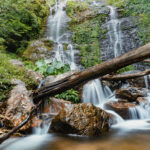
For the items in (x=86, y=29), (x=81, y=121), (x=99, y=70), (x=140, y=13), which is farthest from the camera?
(x=86, y=29)

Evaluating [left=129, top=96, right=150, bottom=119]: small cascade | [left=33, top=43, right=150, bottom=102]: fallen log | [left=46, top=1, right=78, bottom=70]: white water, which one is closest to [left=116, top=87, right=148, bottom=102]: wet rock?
[left=129, top=96, right=150, bottom=119]: small cascade

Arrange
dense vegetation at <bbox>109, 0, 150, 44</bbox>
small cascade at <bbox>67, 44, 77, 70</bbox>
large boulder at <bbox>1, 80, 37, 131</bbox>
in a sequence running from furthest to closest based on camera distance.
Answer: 1. dense vegetation at <bbox>109, 0, 150, 44</bbox>
2. small cascade at <bbox>67, 44, 77, 70</bbox>
3. large boulder at <bbox>1, 80, 37, 131</bbox>

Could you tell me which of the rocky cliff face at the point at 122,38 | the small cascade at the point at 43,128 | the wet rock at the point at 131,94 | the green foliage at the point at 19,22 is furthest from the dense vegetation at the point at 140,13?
the small cascade at the point at 43,128

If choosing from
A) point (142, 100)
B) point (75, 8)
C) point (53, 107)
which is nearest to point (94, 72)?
point (53, 107)

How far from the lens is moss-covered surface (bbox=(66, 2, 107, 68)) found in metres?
12.6

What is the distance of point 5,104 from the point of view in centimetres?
389

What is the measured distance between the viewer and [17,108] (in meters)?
3.60

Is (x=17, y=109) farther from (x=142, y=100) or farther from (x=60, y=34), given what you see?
(x=60, y=34)

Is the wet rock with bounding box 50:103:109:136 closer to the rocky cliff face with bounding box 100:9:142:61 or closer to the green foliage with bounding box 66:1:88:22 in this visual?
the rocky cliff face with bounding box 100:9:142:61

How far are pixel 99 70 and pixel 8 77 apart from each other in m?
3.55

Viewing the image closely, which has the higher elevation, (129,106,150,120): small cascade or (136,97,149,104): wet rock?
(136,97,149,104): wet rock

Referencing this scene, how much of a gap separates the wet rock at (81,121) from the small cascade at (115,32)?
9.24 m

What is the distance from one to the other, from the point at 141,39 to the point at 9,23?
10.8 metres

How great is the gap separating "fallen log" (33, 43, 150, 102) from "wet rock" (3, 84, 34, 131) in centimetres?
40
